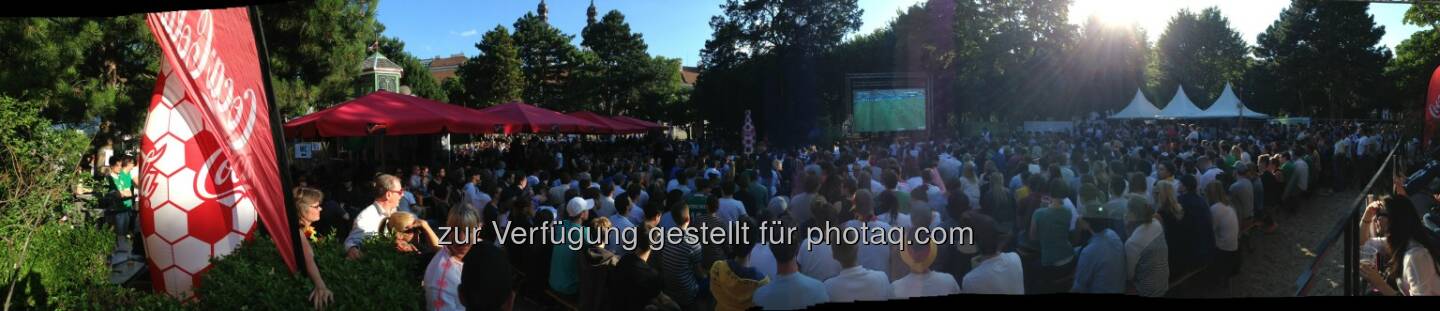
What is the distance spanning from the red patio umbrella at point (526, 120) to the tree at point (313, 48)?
407 cm

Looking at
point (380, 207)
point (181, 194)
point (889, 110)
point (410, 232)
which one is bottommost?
point (410, 232)


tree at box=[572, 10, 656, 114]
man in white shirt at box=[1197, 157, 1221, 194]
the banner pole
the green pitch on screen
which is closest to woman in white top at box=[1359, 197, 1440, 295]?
man in white shirt at box=[1197, 157, 1221, 194]

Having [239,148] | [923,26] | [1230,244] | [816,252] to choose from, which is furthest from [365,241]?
[923,26]

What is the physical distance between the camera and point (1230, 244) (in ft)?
20.9

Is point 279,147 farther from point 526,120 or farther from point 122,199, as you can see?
point 526,120

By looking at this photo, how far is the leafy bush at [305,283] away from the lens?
3.35m

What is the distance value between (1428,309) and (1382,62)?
45189 mm

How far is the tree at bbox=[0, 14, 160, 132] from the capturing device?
1122 cm

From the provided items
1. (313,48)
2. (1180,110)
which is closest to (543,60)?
(313,48)

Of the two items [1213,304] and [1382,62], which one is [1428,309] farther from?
[1382,62]

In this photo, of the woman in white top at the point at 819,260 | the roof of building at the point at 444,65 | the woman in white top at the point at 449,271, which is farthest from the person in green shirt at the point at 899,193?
the roof of building at the point at 444,65

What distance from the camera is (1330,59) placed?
3997 cm

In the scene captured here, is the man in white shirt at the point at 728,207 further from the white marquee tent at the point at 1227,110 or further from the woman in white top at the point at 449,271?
the white marquee tent at the point at 1227,110

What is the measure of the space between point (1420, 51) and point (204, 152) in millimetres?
25477
